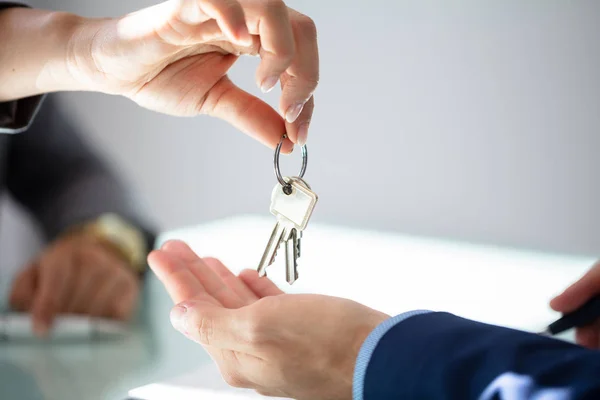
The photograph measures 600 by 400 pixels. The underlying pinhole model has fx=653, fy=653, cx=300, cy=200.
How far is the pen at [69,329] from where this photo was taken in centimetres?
159

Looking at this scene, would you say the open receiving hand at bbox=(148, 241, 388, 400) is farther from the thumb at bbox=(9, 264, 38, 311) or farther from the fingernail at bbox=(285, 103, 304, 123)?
the thumb at bbox=(9, 264, 38, 311)

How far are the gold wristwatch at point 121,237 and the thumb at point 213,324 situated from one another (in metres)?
1.36

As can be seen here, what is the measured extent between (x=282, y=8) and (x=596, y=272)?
0.50 metres

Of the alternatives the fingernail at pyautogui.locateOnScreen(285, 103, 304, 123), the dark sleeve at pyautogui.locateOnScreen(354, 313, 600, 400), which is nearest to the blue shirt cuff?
the dark sleeve at pyautogui.locateOnScreen(354, 313, 600, 400)

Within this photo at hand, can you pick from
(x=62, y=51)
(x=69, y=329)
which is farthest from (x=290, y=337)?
(x=69, y=329)

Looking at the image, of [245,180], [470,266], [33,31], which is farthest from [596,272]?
[245,180]

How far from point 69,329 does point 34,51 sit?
0.92 meters

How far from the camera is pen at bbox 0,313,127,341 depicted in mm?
1589

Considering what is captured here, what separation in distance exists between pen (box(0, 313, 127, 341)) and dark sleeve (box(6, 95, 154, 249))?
57 centimetres

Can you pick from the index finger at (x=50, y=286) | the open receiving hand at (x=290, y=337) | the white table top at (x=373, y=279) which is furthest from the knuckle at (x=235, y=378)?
the index finger at (x=50, y=286)

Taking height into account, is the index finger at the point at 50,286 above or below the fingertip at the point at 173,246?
below

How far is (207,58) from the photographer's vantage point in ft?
2.74

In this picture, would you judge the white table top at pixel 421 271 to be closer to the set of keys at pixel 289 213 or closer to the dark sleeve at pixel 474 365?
the set of keys at pixel 289 213

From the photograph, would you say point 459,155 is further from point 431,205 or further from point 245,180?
point 245,180
